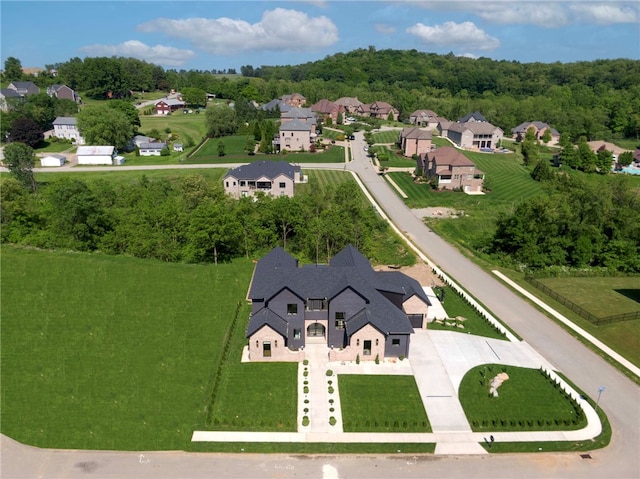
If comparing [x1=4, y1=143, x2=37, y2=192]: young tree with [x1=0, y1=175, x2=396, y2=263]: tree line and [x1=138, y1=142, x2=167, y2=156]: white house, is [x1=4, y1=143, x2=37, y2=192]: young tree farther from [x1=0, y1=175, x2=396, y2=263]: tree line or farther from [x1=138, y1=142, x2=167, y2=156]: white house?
[x1=138, y1=142, x2=167, y2=156]: white house

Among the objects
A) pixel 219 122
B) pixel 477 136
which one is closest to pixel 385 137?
pixel 477 136

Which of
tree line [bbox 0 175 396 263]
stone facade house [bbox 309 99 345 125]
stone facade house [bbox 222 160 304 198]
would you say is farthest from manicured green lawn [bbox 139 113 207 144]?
tree line [bbox 0 175 396 263]

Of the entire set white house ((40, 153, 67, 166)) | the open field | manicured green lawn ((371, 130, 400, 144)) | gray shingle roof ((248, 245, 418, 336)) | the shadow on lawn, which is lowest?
the shadow on lawn

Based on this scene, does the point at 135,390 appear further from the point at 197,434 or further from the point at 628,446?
the point at 628,446

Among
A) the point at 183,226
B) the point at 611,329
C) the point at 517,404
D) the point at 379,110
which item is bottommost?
the point at 517,404

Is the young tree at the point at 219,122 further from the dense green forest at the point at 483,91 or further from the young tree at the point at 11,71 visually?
the young tree at the point at 11,71

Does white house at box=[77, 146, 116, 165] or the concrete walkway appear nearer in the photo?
the concrete walkway

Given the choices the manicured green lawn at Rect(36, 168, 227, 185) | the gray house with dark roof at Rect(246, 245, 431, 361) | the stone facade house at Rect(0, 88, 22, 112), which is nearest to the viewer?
the gray house with dark roof at Rect(246, 245, 431, 361)

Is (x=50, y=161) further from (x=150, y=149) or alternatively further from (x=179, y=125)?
(x=179, y=125)
